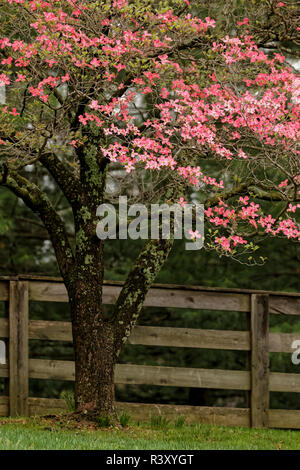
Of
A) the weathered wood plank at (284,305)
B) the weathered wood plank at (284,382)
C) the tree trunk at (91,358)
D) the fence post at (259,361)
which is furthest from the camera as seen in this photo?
the weathered wood plank at (284,305)

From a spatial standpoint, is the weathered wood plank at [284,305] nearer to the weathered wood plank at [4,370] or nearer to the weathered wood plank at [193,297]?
the weathered wood plank at [193,297]

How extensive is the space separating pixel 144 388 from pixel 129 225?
22.9ft

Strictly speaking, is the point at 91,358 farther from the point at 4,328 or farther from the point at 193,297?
the point at 193,297

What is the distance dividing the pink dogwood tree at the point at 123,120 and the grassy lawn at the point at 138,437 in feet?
1.47

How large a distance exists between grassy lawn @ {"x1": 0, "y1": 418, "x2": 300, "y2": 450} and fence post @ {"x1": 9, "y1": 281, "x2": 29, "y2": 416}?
38 cm

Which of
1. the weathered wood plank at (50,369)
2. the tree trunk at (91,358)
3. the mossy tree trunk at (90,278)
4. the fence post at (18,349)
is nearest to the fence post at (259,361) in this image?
the mossy tree trunk at (90,278)

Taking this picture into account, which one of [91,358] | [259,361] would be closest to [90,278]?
[91,358]

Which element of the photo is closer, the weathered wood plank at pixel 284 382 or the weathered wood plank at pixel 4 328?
the weathered wood plank at pixel 4 328

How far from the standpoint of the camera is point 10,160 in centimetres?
628

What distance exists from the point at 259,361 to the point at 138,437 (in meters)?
1.93

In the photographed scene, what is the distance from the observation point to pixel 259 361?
24.5ft

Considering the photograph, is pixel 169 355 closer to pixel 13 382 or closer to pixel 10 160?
pixel 13 382

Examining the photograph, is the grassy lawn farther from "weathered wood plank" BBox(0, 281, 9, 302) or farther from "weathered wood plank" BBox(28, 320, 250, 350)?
"weathered wood plank" BBox(0, 281, 9, 302)

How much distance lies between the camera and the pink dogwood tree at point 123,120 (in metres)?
5.89
